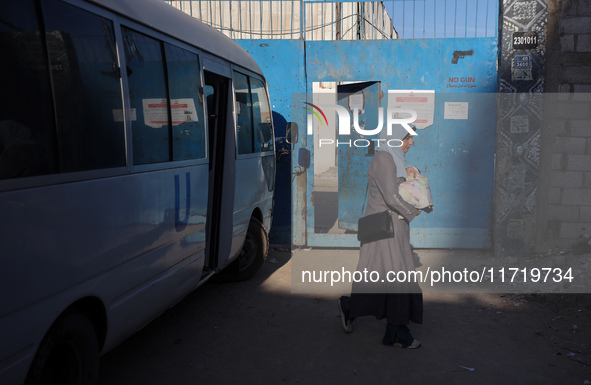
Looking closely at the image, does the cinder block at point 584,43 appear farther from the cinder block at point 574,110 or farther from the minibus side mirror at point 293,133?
the minibus side mirror at point 293,133

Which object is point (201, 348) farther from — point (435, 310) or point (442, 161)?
point (442, 161)

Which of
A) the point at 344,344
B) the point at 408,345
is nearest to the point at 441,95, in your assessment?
the point at 408,345

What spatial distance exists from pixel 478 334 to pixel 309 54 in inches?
180

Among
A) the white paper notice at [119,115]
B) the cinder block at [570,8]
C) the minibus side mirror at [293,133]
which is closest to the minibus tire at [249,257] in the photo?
the minibus side mirror at [293,133]

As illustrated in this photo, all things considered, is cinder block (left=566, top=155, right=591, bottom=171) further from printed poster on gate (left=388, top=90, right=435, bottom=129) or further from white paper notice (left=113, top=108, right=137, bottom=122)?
white paper notice (left=113, top=108, right=137, bottom=122)

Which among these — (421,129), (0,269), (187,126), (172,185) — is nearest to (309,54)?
(421,129)

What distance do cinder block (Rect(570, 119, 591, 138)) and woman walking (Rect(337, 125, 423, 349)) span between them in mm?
3664

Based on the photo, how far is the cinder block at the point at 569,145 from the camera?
6.96 m

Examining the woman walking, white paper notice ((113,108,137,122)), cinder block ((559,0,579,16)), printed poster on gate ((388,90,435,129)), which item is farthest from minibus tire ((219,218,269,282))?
cinder block ((559,0,579,16))

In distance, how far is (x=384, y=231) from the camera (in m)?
4.29

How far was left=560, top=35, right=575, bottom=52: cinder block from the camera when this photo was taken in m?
6.88

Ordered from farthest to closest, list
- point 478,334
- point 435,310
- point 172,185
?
point 435,310, point 478,334, point 172,185

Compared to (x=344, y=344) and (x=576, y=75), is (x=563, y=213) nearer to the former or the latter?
(x=576, y=75)

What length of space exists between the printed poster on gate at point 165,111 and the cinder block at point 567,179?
501 centimetres
